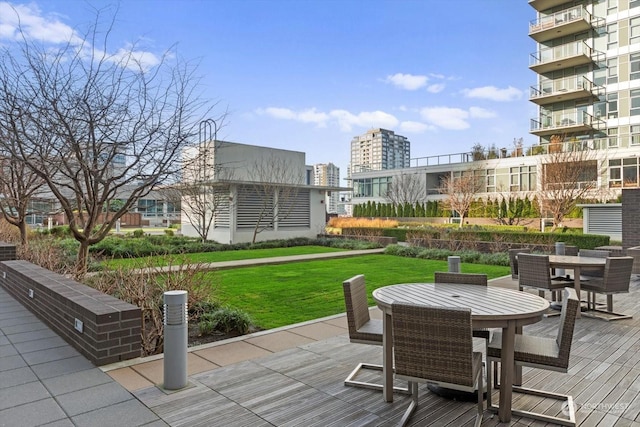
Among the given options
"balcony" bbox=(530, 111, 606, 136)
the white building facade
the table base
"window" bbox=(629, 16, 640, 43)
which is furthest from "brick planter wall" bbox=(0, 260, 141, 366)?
"window" bbox=(629, 16, 640, 43)

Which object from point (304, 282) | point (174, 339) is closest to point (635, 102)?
point (304, 282)

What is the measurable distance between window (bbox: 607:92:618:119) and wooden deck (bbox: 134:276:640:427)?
31154 mm

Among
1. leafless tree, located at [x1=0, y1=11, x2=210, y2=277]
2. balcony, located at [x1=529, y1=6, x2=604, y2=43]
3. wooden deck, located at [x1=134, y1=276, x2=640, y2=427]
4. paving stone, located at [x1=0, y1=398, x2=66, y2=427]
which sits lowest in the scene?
wooden deck, located at [x1=134, y1=276, x2=640, y2=427]

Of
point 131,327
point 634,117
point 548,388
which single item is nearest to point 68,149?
point 131,327

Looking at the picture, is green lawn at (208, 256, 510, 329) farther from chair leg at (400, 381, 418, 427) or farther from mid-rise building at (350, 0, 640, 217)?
mid-rise building at (350, 0, 640, 217)

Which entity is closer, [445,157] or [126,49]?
[126,49]

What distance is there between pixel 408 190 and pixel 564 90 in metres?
14.5

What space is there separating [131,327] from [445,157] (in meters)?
36.0

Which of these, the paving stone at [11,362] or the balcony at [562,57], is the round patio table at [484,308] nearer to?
the paving stone at [11,362]

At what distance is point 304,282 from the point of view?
9750 mm

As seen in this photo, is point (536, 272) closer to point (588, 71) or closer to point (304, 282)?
point (304, 282)

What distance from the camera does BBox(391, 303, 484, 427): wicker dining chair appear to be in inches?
108

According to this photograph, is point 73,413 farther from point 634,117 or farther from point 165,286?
point 634,117

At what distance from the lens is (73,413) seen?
319cm
